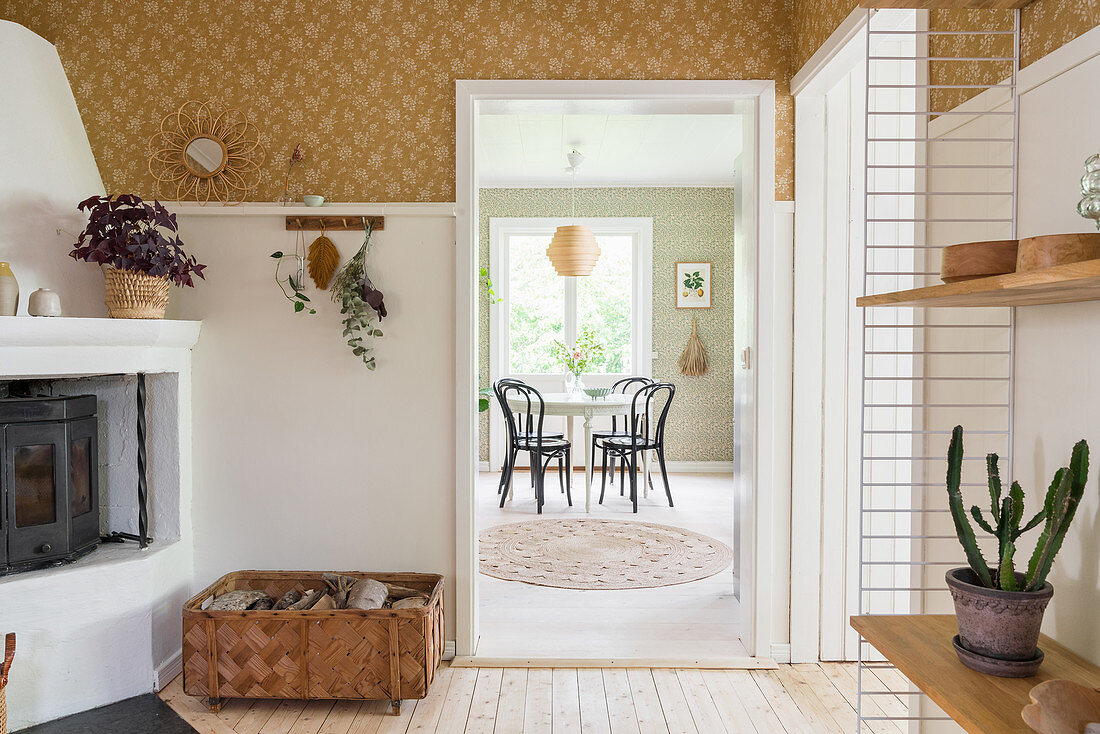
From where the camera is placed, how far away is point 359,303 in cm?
278

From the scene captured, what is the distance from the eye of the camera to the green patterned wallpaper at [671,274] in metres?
6.63

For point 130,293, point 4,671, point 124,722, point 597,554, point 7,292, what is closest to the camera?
point 4,671

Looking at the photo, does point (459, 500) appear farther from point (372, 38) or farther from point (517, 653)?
point (372, 38)

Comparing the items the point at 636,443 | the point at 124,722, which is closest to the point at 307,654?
the point at 124,722

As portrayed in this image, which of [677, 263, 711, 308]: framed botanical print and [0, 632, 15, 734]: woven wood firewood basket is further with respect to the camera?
[677, 263, 711, 308]: framed botanical print

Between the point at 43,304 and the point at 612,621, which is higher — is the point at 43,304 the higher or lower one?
the higher one

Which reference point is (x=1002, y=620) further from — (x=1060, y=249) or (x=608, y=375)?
(x=608, y=375)

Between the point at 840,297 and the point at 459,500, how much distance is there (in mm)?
1630

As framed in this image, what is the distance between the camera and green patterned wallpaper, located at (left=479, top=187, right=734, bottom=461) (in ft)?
21.7

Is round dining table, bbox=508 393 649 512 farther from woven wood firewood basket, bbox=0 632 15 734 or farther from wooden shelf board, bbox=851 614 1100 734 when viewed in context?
wooden shelf board, bbox=851 614 1100 734

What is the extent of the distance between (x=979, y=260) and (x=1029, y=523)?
46 cm

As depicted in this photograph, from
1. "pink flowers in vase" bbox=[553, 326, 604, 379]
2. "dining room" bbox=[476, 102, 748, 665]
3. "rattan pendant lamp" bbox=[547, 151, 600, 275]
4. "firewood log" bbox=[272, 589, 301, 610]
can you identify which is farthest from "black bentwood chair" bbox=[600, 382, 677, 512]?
"firewood log" bbox=[272, 589, 301, 610]

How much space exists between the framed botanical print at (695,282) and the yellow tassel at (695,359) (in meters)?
0.28

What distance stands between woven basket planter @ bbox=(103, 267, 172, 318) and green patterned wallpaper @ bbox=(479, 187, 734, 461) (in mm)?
4131
